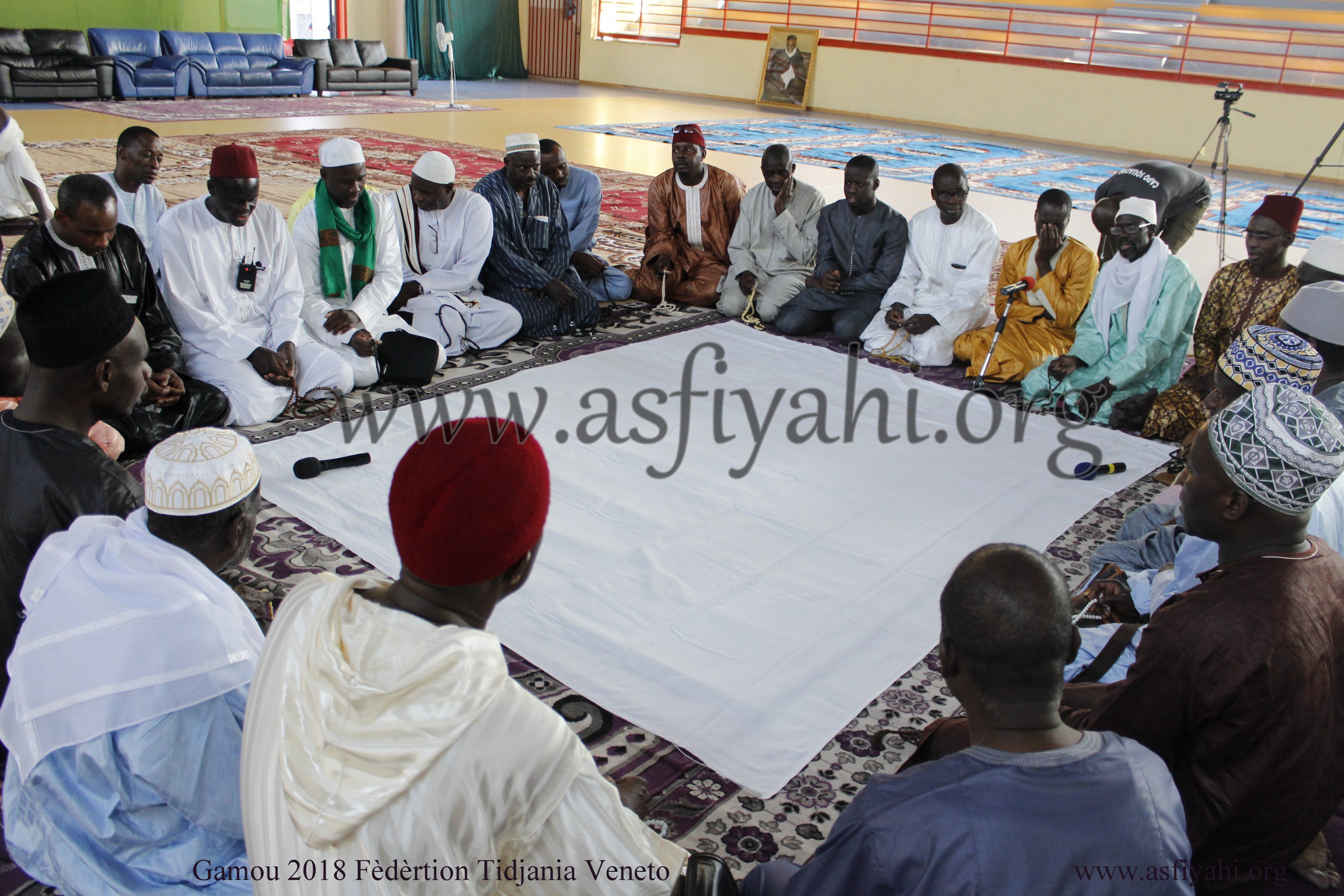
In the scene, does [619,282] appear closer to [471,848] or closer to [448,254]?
[448,254]

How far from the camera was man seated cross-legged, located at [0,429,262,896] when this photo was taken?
1.31 m

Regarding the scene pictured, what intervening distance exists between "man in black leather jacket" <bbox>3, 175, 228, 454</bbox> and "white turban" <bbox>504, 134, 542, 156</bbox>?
1.85 meters

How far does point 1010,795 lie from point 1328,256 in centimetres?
327

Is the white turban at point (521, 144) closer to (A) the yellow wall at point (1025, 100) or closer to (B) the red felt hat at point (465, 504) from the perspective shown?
(B) the red felt hat at point (465, 504)

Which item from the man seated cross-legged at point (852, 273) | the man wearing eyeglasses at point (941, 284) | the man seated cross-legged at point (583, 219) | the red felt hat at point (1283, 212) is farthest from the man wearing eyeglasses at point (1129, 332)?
the man seated cross-legged at point (583, 219)

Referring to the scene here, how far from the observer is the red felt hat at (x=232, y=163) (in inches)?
140

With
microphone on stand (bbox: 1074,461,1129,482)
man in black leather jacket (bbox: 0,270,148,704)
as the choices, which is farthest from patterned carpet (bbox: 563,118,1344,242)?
man in black leather jacket (bbox: 0,270,148,704)

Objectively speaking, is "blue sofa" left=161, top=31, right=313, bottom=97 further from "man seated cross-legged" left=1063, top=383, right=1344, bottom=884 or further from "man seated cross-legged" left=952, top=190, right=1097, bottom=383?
"man seated cross-legged" left=1063, top=383, right=1344, bottom=884

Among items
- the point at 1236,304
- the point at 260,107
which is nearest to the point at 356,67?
the point at 260,107

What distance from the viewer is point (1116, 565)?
2.45 meters

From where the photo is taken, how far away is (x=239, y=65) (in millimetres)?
13289

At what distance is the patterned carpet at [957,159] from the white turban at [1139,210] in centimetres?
561

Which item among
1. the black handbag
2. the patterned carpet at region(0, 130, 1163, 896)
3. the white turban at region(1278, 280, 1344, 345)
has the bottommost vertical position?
the patterned carpet at region(0, 130, 1163, 896)

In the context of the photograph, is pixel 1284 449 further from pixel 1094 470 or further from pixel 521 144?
pixel 521 144
